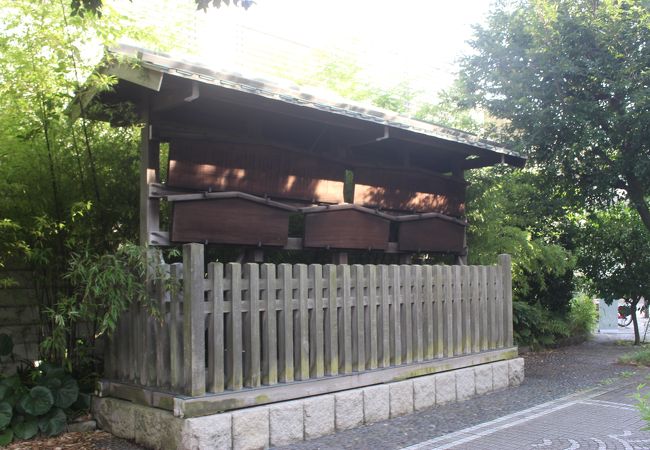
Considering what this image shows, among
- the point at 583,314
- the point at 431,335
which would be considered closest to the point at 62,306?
the point at 431,335

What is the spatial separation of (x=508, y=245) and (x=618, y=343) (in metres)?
6.38

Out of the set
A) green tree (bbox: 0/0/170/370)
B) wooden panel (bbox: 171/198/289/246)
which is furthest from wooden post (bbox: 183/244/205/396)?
green tree (bbox: 0/0/170/370)

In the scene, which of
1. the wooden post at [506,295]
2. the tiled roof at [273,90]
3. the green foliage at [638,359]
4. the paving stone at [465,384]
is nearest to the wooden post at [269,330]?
the tiled roof at [273,90]

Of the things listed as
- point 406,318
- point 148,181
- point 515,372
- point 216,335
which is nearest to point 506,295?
point 515,372

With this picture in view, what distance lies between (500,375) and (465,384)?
87 cm

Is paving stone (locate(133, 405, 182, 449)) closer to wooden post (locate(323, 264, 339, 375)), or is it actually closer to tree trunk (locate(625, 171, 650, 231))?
wooden post (locate(323, 264, 339, 375))

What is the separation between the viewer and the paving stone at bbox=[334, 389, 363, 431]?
246 inches

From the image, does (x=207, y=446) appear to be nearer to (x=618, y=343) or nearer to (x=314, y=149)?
(x=314, y=149)

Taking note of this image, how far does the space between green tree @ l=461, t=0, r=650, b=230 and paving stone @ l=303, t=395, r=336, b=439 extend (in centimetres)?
743

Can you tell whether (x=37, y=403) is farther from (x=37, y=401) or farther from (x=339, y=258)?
(x=339, y=258)

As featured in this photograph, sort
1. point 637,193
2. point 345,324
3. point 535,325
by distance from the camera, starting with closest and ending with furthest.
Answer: point 345,324 → point 637,193 → point 535,325

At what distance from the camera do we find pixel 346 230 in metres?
7.56

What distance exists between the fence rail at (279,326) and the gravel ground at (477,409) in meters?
0.60

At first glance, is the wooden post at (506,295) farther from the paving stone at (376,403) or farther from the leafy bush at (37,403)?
the leafy bush at (37,403)
